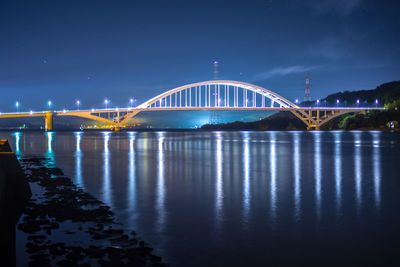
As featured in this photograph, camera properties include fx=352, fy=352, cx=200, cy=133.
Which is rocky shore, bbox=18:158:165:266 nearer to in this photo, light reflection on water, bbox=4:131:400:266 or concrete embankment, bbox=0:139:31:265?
concrete embankment, bbox=0:139:31:265

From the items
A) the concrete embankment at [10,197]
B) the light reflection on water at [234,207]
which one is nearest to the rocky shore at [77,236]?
the concrete embankment at [10,197]

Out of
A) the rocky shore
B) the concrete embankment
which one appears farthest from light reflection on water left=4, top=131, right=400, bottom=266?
the concrete embankment

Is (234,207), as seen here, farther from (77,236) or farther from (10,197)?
(10,197)

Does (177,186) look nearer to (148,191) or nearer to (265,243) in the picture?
(148,191)

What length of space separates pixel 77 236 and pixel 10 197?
2686mm

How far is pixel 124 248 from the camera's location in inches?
156

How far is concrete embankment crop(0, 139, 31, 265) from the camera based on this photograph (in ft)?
14.4

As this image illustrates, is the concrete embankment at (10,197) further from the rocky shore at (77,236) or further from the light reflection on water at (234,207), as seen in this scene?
the light reflection on water at (234,207)

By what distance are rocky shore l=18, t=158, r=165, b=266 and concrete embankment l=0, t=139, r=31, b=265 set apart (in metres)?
0.16

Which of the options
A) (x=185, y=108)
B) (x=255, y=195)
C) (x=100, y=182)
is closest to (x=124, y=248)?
(x=255, y=195)

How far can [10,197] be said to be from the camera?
6352 millimetres

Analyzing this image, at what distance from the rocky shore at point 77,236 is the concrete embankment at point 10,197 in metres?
0.16

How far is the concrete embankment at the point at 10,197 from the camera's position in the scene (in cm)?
438

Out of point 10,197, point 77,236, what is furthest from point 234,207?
point 10,197
